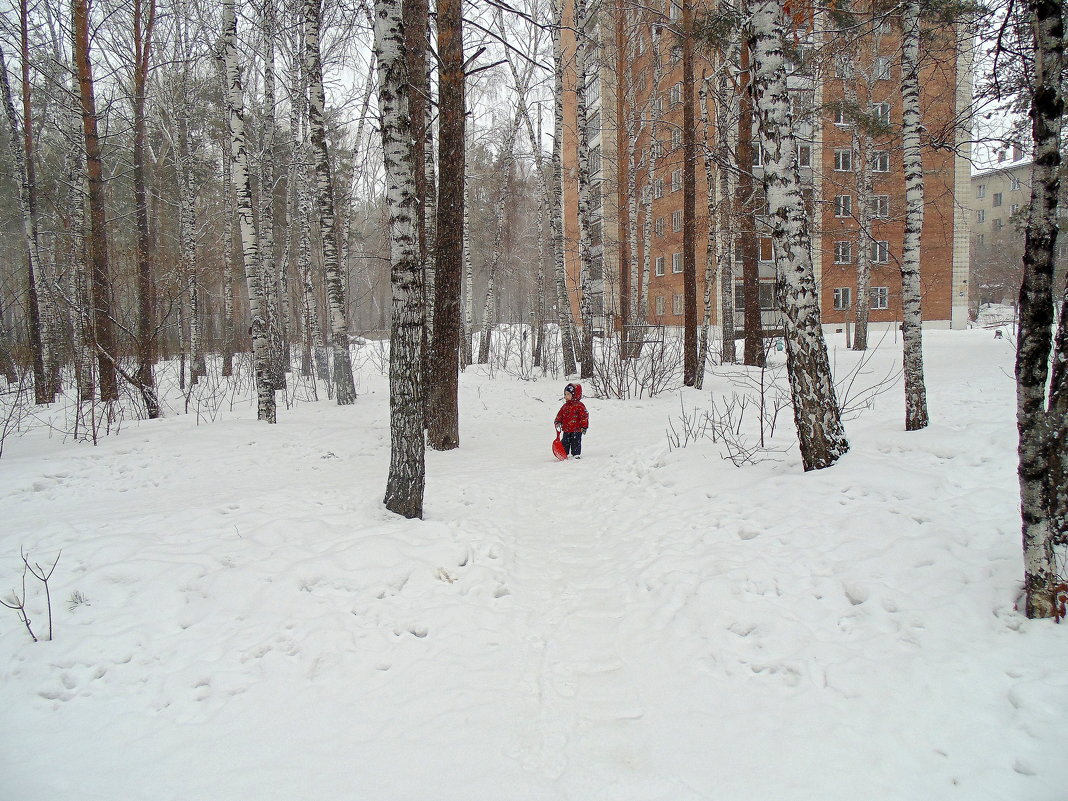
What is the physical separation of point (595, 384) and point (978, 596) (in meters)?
9.33

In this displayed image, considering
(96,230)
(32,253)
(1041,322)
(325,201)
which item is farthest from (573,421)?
(32,253)

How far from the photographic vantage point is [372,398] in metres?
12.5

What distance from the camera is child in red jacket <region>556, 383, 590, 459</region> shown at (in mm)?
7798

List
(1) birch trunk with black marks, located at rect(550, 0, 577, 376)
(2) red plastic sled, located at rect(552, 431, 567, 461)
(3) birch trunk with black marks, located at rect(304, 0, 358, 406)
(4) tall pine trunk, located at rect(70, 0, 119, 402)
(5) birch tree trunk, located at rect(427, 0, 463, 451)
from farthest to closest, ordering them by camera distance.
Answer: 1. (1) birch trunk with black marks, located at rect(550, 0, 577, 376)
2. (3) birch trunk with black marks, located at rect(304, 0, 358, 406)
3. (4) tall pine trunk, located at rect(70, 0, 119, 402)
4. (2) red plastic sled, located at rect(552, 431, 567, 461)
5. (5) birch tree trunk, located at rect(427, 0, 463, 451)

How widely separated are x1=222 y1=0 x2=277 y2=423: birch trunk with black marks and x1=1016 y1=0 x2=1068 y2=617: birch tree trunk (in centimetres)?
966

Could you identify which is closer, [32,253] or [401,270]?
[401,270]

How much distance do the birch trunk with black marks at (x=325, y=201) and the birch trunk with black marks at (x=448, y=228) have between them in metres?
4.11

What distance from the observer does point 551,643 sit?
3572 millimetres

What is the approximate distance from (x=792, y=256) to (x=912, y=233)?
2.70m

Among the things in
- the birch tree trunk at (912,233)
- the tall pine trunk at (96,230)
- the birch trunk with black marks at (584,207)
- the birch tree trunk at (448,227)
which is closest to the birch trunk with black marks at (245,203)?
the tall pine trunk at (96,230)

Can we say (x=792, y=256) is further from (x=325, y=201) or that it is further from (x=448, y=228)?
(x=325, y=201)

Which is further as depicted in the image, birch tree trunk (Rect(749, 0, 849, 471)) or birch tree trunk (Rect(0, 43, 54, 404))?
birch tree trunk (Rect(0, 43, 54, 404))

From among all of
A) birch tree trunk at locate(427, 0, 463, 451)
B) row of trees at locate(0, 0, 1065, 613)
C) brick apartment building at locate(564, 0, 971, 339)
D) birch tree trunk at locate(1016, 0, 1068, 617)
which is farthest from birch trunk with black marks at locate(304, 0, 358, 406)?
birch tree trunk at locate(1016, 0, 1068, 617)

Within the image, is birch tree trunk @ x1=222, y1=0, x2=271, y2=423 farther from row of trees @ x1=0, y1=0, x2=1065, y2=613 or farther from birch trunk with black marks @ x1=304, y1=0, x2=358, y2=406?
birch trunk with black marks @ x1=304, y1=0, x2=358, y2=406
